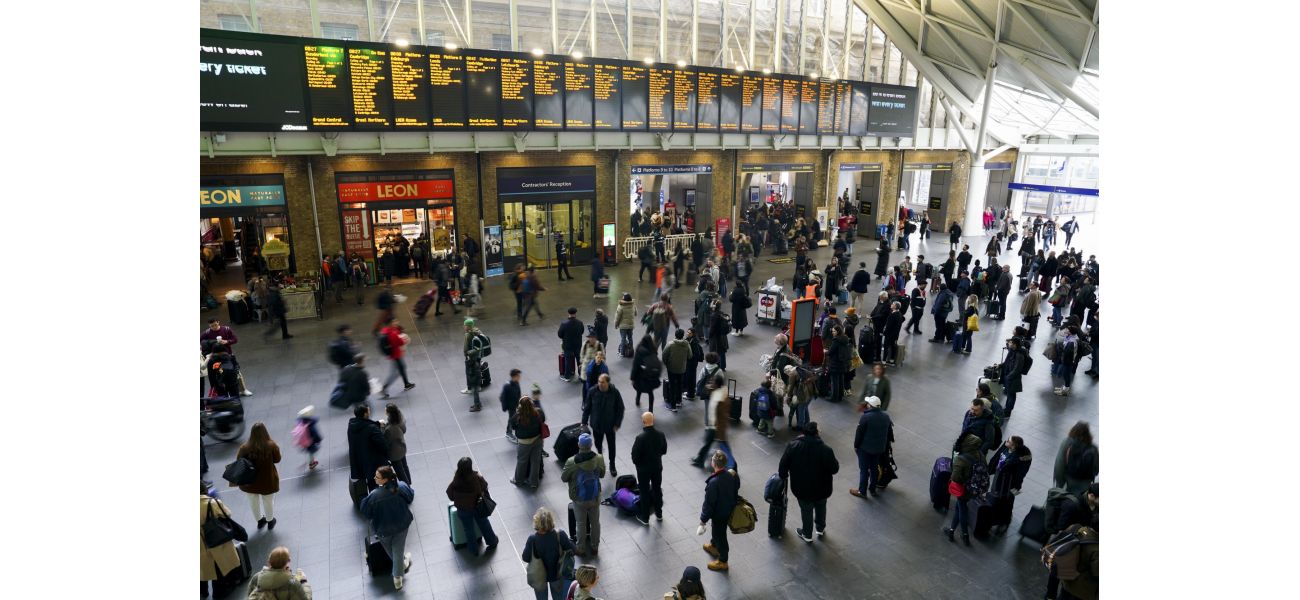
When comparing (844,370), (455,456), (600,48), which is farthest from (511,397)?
(600,48)

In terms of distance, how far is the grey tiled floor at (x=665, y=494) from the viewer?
6688 mm

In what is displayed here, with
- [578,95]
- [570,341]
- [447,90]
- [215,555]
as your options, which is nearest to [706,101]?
[578,95]

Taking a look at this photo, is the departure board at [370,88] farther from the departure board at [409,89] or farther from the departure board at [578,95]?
the departure board at [578,95]

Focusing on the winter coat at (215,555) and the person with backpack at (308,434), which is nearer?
the winter coat at (215,555)

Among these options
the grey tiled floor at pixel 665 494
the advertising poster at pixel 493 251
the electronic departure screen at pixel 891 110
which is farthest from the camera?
the electronic departure screen at pixel 891 110

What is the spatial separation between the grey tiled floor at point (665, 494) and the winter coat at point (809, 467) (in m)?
0.67

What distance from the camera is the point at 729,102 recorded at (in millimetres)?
21750

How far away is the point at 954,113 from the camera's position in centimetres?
2919

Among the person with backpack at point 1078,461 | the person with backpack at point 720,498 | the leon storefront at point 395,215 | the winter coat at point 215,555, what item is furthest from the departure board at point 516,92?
the person with backpack at point 1078,461

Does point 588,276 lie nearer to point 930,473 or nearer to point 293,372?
point 293,372

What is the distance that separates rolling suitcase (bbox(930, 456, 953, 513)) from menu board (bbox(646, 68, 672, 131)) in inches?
573

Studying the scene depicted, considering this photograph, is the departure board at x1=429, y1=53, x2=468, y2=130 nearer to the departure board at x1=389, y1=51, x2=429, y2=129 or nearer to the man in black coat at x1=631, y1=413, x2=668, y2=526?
the departure board at x1=389, y1=51, x2=429, y2=129

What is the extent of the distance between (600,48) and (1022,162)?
23.1m

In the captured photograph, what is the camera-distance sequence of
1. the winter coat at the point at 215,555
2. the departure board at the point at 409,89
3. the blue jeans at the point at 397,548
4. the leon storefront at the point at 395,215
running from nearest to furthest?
the winter coat at the point at 215,555 → the blue jeans at the point at 397,548 → the departure board at the point at 409,89 → the leon storefront at the point at 395,215
